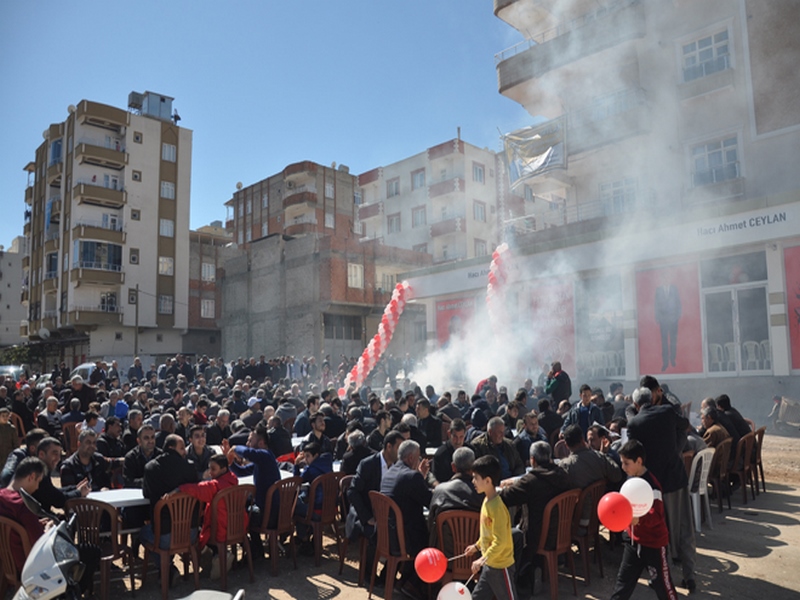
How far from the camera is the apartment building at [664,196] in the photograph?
1508 cm

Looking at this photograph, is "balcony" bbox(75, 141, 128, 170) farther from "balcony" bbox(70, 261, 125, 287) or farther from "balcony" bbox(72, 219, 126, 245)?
"balcony" bbox(70, 261, 125, 287)

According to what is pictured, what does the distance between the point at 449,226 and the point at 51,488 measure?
1388 inches

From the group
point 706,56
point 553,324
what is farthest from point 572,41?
point 553,324

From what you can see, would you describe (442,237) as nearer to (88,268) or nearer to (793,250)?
(88,268)

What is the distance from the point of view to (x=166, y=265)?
4162 centimetres

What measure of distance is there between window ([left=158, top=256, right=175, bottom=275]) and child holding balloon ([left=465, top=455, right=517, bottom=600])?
41410mm

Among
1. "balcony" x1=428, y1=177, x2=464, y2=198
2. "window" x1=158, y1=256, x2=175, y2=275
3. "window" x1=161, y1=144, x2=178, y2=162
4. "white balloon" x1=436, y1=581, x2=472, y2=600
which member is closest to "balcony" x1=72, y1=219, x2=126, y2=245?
"window" x1=158, y1=256, x2=175, y2=275

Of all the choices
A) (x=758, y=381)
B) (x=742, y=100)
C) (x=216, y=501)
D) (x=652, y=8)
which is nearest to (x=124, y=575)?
(x=216, y=501)

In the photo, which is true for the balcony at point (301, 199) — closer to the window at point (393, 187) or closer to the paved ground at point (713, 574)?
the window at point (393, 187)

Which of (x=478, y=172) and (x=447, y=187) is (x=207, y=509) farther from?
(x=478, y=172)

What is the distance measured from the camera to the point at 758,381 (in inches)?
579

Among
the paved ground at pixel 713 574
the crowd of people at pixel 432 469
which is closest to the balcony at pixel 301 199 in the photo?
the crowd of people at pixel 432 469

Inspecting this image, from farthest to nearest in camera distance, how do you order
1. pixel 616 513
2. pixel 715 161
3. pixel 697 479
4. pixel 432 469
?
pixel 715 161 → pixel 697 479 → pixel 432 469 → pixel 616 513

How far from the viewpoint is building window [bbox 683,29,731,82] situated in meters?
17.8
